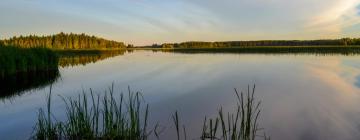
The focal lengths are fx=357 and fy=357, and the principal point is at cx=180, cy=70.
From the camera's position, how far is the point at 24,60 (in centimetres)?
2641

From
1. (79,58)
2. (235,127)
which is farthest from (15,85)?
(79,58)

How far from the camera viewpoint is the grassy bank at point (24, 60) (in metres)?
23.6

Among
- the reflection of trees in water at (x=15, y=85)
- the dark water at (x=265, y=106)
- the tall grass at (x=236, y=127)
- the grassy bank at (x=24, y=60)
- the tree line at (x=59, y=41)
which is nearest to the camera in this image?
the tall grass at (x=236, y=127)

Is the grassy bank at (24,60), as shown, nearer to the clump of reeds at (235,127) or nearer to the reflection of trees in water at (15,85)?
the reflection of trees in water at (15,85)

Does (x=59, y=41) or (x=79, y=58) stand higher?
(x=59, y=41)

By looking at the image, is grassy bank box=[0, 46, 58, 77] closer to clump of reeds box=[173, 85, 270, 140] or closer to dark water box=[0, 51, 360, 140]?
dark water box=[0, 51, 360, 140]

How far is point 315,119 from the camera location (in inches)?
411

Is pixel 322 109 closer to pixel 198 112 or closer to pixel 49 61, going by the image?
Result: pixel 198 112

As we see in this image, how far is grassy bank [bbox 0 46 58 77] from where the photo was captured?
23.6 metres

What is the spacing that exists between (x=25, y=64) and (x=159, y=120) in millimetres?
19659

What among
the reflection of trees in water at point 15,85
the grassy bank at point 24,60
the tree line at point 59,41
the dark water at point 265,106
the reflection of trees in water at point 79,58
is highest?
the tree line at point 59,41

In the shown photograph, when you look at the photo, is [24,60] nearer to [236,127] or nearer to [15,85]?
[15,85]

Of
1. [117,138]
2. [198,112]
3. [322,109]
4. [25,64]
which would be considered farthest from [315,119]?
[25,64]

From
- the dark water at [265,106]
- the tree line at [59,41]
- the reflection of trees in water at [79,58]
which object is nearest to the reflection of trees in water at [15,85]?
the dark water at [265,106]
